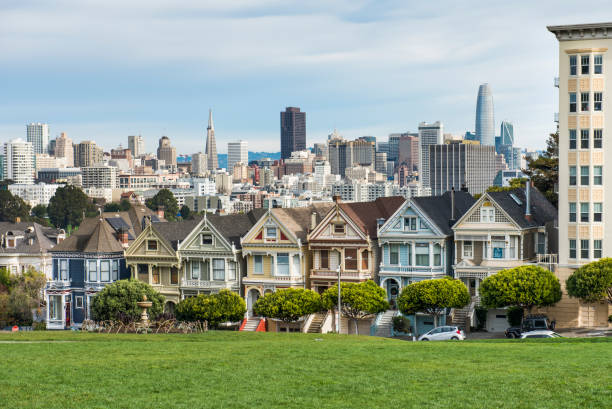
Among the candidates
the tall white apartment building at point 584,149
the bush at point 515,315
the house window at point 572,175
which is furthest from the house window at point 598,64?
the bush at point 515,315

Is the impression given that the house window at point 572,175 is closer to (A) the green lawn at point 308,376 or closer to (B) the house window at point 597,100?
(B) the house window at point 597,100

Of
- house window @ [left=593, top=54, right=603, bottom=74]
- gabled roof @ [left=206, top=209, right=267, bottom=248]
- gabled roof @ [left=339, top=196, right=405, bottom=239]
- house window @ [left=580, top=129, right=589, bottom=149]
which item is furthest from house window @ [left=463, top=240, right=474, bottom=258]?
gabled roof @ [left=206, top=209, right=267, bottom=248]

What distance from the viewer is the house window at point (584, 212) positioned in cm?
5903

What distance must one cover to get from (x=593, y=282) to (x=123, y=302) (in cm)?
3124

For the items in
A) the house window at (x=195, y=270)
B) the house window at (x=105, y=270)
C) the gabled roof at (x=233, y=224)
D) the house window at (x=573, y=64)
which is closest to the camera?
the house window at (x=573, y=64)

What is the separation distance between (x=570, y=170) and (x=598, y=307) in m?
8.80

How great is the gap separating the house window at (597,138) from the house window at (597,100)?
4.59 feet

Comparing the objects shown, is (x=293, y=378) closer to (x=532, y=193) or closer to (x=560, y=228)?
(x=560, y=228)

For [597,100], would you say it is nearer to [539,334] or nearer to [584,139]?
[584,139]

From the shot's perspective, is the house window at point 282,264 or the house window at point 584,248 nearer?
the house window at point 584,248

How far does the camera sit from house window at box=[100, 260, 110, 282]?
72.6 meters

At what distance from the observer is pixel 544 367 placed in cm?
3103

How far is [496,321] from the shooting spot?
2360 inches

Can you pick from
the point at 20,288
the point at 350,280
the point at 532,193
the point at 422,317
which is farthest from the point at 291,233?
the point at 20,288
